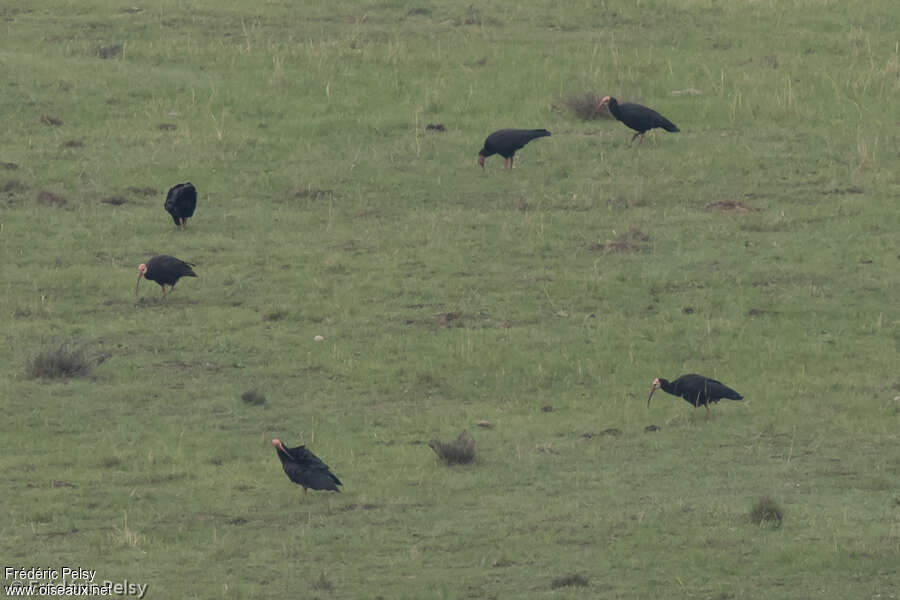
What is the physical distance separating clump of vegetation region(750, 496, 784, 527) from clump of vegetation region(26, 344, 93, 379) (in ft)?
28.5

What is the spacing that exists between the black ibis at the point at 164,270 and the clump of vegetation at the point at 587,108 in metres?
9.56

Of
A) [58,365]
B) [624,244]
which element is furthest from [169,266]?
[624,244]

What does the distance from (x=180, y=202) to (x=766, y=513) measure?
43.0ft

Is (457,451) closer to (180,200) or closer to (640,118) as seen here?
(180,200)

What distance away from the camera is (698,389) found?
62.6 ft

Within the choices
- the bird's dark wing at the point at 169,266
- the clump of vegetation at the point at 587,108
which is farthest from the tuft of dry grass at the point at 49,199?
the clump of vegetation at the point at 587,108

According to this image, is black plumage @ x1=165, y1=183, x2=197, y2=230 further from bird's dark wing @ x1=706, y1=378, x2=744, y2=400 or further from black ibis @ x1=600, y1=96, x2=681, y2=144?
bird's dark wing @ x1=706, y1=378, x2=744, y2=400

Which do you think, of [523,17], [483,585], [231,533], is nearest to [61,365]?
[231,533]

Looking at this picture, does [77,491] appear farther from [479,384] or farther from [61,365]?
[479,384]

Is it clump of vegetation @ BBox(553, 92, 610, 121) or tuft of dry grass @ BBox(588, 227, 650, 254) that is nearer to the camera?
tuft of dry grass @ BBox(588, 227, 650, 254)

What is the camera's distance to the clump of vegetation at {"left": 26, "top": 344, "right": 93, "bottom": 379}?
20625 mm

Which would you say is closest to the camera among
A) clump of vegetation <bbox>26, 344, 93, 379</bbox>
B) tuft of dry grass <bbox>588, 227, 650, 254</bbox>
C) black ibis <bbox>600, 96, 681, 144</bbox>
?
clump of vegetation <bbox>26, 344, 93, 379</bbox>

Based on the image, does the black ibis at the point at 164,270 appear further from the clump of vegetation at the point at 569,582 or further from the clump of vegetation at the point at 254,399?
the clump of vegetation at the point at 569,582

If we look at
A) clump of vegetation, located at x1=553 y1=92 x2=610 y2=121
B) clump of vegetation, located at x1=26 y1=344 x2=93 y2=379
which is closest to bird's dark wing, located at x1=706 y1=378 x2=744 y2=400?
clump of vegetation, located at x1=26 y1=344 x2=93 y2=379
